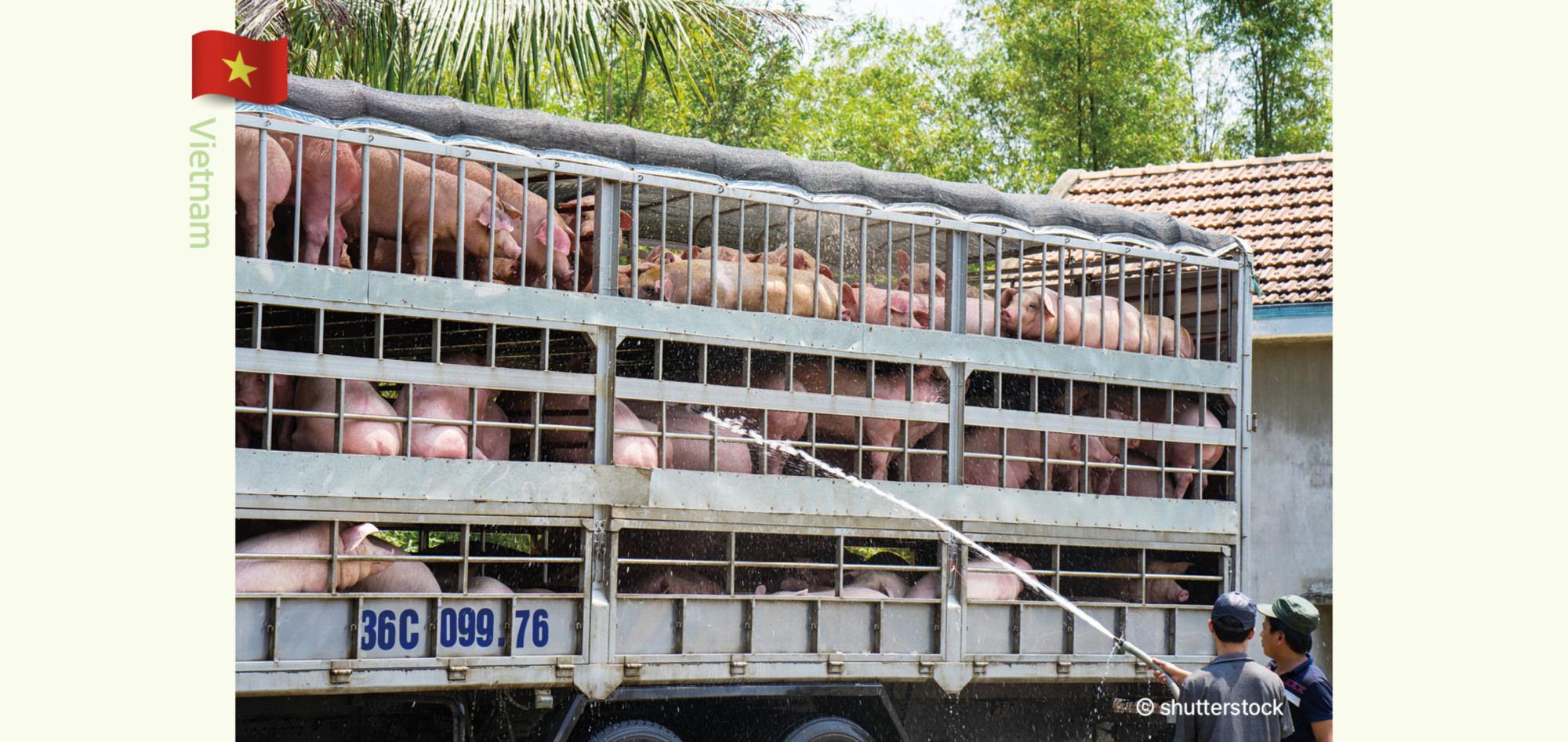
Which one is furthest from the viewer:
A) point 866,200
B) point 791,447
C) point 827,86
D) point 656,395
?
point 827,86

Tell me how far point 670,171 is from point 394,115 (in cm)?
129

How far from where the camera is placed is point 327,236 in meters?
5.88

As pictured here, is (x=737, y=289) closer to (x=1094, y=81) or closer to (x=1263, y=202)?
(x=1263, y=202)

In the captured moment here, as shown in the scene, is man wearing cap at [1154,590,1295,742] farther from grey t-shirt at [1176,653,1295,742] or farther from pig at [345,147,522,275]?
pig at [345,147,522,275]

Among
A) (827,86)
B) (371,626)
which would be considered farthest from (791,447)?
(827,86)

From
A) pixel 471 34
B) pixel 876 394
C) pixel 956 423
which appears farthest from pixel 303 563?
pixel 471 34

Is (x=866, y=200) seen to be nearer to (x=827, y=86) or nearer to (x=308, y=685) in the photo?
(x=308, y=685)

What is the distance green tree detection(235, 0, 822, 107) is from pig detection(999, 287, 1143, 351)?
4.70 m

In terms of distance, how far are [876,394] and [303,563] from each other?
9.68ft

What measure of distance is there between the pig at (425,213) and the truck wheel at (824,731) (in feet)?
8.38

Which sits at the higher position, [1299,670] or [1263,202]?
[1263,202]

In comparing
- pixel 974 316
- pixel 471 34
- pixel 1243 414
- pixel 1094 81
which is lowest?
pixel 1243 414

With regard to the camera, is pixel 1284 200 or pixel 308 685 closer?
pixel 308 685

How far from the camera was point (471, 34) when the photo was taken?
10.8 meters
